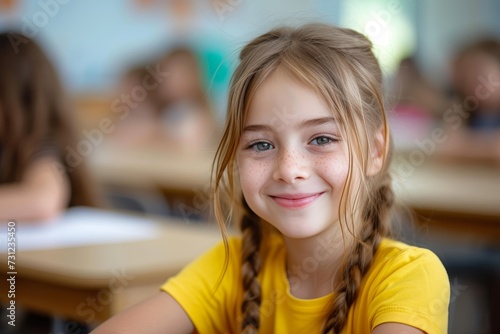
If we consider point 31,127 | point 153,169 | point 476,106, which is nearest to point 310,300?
point 31,127

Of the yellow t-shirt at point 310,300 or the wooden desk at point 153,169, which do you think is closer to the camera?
the yellow t-shirt at point 310,300

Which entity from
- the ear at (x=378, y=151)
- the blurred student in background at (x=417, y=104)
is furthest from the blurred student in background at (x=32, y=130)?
the blurred student in background at (x=417, y=104)

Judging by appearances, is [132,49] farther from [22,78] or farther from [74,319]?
[74,319]

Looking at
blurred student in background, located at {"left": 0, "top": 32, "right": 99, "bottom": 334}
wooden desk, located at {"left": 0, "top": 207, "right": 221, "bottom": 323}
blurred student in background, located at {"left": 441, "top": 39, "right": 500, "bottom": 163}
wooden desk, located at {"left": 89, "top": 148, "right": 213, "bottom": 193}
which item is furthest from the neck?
blurred student in background, located at {"left": 441, "top": 39, "right": 500, "bottom": 163}

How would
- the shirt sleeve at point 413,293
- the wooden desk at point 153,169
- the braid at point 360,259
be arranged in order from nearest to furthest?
the shirt sleeve at point 413,293 → the braid at point 360,259 → the wooden desk at point 153,169

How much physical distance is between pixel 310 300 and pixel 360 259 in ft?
0.35

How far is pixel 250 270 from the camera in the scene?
4.31 ft

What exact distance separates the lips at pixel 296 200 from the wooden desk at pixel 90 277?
876 millimetres

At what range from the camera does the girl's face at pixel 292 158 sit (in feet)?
3.70

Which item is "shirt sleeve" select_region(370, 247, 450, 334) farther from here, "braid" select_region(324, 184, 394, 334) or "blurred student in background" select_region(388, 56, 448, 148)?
"blurred student in background" select_region(388, 56, 448, 148)

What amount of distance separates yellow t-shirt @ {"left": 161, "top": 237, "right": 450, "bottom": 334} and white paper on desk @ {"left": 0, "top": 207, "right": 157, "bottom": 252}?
38.7 inches

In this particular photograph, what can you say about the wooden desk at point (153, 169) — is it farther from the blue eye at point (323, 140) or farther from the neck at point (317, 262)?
the blue eye at point (323, 140)

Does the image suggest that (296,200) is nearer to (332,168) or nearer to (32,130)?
(332,168)

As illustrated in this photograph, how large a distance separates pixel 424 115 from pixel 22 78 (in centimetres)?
411
